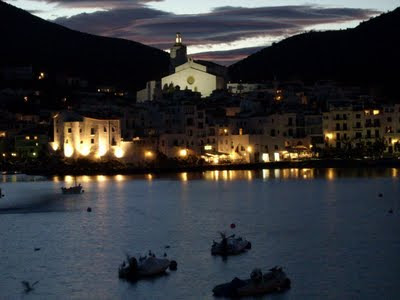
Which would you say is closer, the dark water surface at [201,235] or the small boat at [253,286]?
the small boat at [253,286]

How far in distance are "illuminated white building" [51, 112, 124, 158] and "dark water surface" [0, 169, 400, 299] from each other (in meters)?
10.9

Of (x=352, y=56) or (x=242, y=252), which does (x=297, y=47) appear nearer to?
(x=352, y=56)

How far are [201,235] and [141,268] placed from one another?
28.4 ft

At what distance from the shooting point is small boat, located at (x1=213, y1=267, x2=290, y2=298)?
78.9ft

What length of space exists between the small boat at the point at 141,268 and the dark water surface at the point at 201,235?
0.29m

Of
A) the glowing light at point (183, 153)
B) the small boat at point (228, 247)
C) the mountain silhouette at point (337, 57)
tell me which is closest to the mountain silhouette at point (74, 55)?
the mountain silhouette at point (337, 57)

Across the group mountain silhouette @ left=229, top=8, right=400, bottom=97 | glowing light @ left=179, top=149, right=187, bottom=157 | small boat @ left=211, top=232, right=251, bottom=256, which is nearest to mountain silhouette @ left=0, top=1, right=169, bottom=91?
mountain silhouette @ left=229, top=8, right=400, bottom=97

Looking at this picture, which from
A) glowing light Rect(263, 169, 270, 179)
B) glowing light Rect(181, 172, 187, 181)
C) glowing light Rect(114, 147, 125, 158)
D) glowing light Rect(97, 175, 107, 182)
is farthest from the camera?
glowing light Rect(114, 147, 125, 158)

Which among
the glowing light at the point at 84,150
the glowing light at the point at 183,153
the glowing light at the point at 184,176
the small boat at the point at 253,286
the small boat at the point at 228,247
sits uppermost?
the glowing light at the point at 84,150

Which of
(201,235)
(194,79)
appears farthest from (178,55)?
(201,235)

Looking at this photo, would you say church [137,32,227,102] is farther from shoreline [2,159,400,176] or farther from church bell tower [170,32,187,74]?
shoreline [2,159,400,176]

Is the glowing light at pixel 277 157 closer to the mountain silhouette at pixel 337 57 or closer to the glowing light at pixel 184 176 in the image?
the glowing light at pixel 184 176

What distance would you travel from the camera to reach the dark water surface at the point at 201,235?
84.7ft

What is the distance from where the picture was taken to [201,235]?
35219 mm
